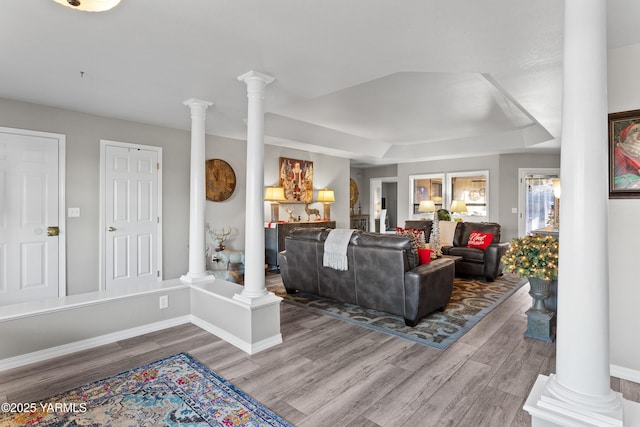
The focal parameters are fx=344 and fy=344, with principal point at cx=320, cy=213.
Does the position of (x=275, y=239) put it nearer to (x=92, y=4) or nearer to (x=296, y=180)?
(x=296, y=180)

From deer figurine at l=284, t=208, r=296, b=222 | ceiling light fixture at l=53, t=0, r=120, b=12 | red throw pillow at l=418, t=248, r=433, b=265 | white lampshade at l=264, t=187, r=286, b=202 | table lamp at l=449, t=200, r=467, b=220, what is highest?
ceiling light fixture at l=53, t=0, r=120, b=12

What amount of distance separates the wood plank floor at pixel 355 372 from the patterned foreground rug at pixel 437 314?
14cm

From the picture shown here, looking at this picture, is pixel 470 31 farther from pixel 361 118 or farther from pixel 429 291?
pixel 361 118

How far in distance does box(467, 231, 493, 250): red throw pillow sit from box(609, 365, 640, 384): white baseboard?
317cm

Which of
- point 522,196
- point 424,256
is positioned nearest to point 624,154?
point 424,256

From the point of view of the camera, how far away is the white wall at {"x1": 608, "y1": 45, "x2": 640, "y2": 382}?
2463 millimetres

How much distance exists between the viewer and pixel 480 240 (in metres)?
5.74

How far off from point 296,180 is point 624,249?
5.33 m

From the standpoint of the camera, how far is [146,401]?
221cm

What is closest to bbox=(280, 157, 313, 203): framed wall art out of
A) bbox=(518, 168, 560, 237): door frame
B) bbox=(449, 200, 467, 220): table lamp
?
bbox=(449, 200, 467, 220): table lamp

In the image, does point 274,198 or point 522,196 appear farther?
point 522,196

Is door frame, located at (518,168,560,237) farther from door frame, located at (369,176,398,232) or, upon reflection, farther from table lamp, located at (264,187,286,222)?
table lamp, located at (264,187,286,222)

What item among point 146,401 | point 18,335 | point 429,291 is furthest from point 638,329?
point 18,335

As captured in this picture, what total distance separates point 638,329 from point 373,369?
6.25ft
